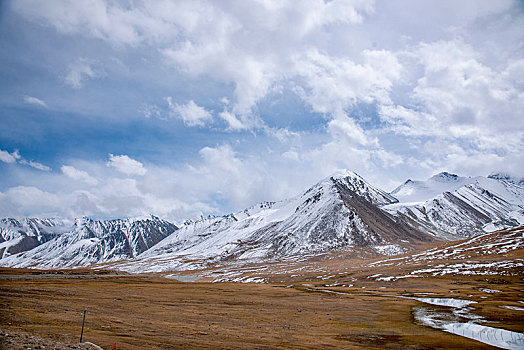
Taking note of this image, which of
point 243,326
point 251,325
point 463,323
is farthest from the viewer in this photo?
point 463,323

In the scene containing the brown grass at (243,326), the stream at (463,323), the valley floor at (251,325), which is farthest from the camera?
the stream at (463,323)

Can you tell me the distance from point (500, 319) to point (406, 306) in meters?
18.9

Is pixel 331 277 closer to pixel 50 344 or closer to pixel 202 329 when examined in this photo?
pixel 202 329

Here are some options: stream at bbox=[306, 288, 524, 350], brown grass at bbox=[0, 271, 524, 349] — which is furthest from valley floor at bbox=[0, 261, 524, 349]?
stream at bbox=[306, 288, 524, 350]

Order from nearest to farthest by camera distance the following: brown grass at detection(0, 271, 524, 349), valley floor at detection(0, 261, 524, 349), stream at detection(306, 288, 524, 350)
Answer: valley floor at detection(0, 261, 524, 349) → brown grass at detection(0, 271, 524, 349) → stream at detection(306, 288, 524, 350)

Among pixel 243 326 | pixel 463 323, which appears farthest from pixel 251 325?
pixel 463 323

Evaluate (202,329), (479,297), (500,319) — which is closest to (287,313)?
(202,329)

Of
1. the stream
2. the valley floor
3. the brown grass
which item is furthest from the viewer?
the stream

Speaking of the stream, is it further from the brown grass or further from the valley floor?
the brown grass

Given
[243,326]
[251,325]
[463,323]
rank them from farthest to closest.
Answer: [463,323]
[251,325]
[243,326]

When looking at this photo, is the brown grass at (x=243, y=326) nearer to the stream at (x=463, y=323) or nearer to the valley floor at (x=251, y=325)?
the valley floor at (x=251, y=325)

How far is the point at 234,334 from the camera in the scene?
129ft

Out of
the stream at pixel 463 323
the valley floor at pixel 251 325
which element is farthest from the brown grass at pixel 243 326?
the stream at pixel 463 323

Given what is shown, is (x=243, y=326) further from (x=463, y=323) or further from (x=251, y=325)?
(x=463, y=323)
